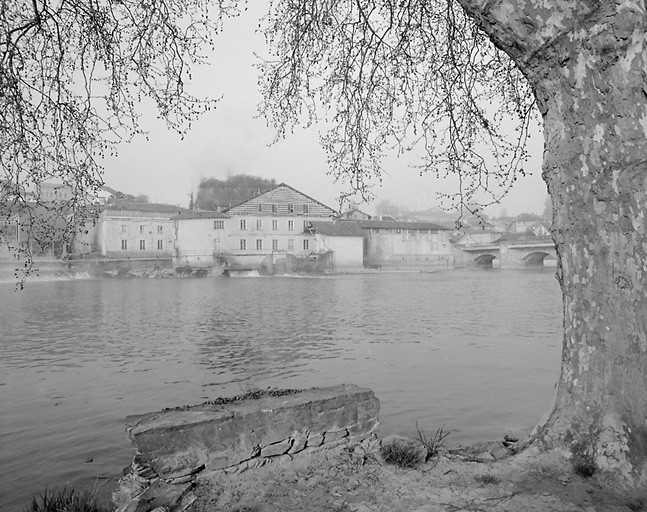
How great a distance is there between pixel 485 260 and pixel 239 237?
43.3m

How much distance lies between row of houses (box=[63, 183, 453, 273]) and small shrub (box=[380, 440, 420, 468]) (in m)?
53.8

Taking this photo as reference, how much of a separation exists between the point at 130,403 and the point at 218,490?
601 cm

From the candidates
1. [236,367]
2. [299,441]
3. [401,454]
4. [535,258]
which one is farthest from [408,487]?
[535,258]

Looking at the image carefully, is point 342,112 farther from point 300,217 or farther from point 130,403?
point 300,217

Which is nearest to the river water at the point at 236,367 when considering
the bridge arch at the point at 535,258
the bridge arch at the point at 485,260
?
the bridge arch at the point at 535,258

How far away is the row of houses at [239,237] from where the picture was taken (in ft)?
192

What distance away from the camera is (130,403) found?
8766mm

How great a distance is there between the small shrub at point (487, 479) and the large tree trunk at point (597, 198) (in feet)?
1.60

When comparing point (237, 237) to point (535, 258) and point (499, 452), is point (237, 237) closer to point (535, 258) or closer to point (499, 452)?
point (535, 258)

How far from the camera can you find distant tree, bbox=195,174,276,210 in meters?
75.5

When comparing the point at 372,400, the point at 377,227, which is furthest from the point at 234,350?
the point at 377,227

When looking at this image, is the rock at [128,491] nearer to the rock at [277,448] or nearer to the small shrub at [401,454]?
the rock at [277,448]

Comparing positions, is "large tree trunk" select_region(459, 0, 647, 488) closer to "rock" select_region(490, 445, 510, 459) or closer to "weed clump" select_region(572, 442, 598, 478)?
"weed clump" select_region(572, 442, 598, 478)

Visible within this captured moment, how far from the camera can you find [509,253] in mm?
73188
